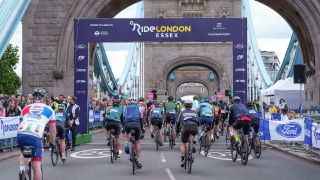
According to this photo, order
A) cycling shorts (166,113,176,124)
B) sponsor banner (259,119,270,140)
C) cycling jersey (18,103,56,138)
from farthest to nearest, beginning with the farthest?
sponsor banner (259,119,270,140)
cycling shorts (166,113,176,124)
cycling jersey (18,103,56,138)

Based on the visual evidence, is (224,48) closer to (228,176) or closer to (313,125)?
(313,125)

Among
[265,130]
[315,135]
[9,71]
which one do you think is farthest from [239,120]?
[9,71]

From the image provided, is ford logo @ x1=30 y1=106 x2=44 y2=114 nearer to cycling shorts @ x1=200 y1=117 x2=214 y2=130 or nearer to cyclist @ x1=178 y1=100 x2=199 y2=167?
cyclist @ x1=178 y1=100 x2=199 y2=167

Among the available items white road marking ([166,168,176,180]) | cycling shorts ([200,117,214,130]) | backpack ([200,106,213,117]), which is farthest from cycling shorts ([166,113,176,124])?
white road marking ([166,168,176,180])

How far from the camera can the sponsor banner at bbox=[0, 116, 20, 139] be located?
18031 millimetres

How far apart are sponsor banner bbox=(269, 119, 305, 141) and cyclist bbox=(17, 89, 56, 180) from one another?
518 inches

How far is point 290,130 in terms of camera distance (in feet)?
69.1

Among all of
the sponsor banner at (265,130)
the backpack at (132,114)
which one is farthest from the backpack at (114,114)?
the sponsor banner at (265,130)

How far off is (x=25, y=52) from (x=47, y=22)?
6.36ft

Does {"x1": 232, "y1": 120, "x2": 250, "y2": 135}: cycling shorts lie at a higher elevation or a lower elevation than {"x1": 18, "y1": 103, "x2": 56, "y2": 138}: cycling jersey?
lower

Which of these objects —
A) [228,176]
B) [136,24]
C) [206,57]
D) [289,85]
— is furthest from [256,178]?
[206,57]

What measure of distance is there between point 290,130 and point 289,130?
0.04m

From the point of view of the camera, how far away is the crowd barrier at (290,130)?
1825cm

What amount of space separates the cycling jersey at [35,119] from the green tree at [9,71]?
56644 millimetres
